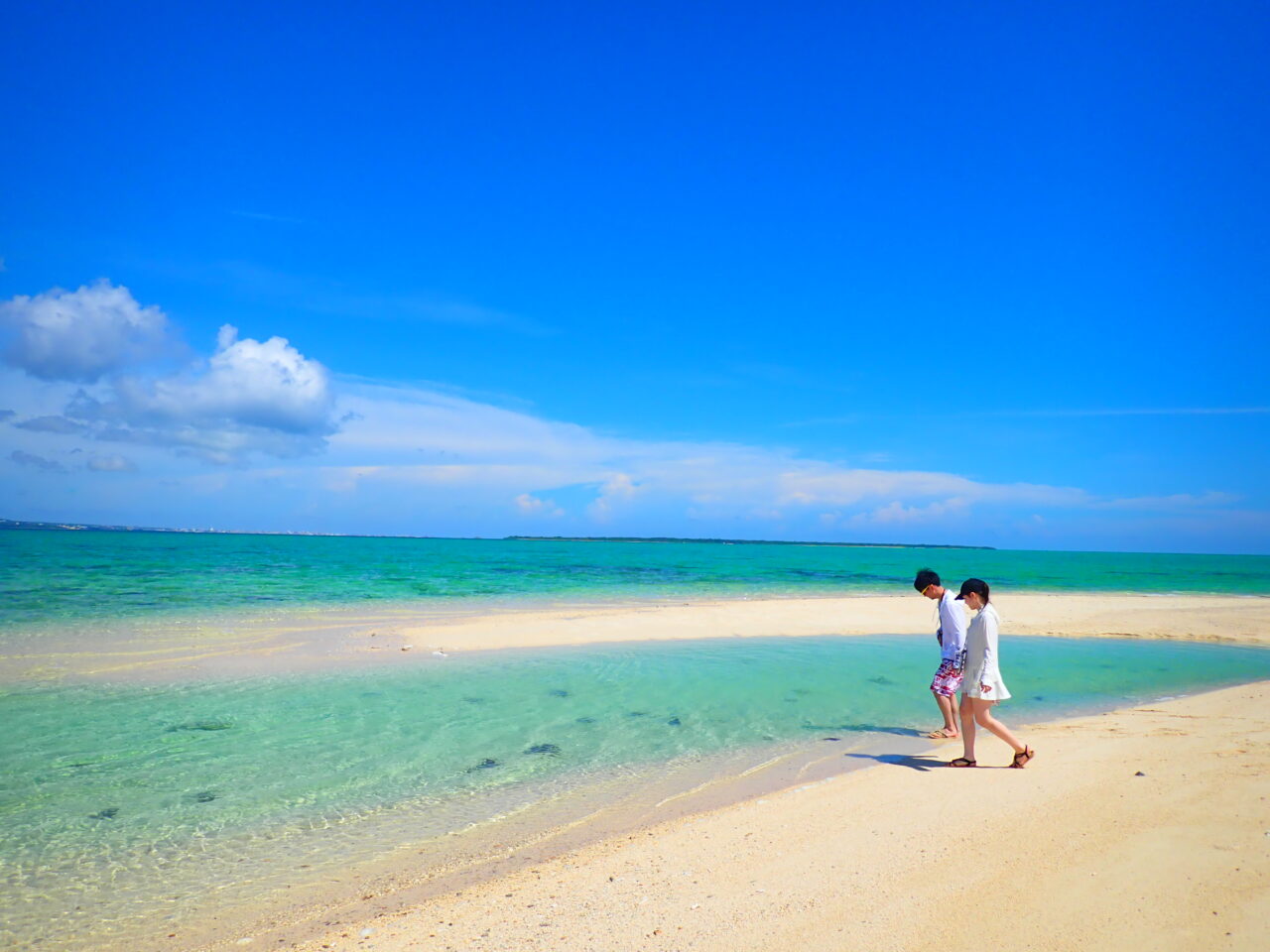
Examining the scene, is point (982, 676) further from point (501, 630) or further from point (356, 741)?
point (501, 630)

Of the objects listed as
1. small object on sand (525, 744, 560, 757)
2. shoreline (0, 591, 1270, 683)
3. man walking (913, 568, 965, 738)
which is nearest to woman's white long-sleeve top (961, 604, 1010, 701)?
man walking (913, 568, 965, 738)

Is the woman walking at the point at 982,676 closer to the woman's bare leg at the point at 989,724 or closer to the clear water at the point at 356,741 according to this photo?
the woman's bare leg at the point at 989,724

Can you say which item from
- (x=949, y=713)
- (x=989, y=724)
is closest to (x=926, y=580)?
(x=989, y=724)

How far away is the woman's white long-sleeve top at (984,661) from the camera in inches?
312

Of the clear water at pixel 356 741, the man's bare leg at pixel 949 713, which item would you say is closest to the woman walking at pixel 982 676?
the man's bare leg at pixel 949 713

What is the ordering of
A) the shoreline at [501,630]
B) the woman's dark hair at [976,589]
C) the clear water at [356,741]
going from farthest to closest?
the shoreline at [501,630], the woman's dark hair at [976,589], the clear water at [356,741]

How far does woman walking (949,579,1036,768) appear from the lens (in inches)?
311

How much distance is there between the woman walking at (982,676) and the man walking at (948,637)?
0.79 m

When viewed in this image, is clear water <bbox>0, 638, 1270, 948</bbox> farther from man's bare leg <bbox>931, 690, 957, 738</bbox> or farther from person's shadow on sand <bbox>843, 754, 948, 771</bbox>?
person's shadow on sand <bbox>843, 754, 948, 771</bbox>

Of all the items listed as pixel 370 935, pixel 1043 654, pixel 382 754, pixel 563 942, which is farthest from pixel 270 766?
pixel 1043 654

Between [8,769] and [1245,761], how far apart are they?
1381 centimetres

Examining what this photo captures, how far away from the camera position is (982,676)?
7977mm

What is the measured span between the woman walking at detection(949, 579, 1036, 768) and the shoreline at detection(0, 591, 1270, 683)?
1159 cm

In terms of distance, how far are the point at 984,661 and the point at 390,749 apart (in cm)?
724
